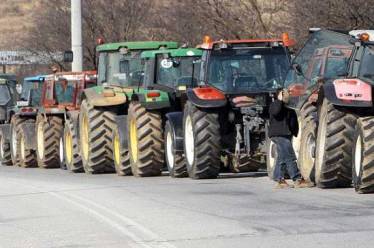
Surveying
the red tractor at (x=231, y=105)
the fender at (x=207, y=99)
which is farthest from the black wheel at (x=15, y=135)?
the fender at (x=207, y=99)

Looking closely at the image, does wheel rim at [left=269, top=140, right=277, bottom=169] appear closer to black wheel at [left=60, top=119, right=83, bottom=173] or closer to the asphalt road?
the asphalt road

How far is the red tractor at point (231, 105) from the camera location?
1752 centimetres

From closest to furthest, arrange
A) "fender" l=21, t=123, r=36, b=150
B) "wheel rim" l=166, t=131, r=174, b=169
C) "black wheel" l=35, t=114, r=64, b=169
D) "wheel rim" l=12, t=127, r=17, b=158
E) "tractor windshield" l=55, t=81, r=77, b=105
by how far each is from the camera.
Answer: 1. "wheel rim" l=166, t=131, r=174, b=169
2. "black wheel" l=35, t=114, r=64, b=169
3. "tractor windshield" l=55, t=81, r=77, b=105
4. "fender" l=21, t=123, r=36, b=150
5. "wheel rim" l=12, t=127, r=17, b=158

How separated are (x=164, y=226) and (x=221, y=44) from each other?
23.2ft

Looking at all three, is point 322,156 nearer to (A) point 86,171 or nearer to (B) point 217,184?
(B) point 217,184

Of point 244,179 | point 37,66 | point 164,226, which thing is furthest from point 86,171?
point 37,66

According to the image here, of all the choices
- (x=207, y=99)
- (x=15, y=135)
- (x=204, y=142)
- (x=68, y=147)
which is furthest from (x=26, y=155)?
(x=207, y=99)

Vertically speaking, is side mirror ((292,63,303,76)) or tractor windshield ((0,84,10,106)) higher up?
side mirror ((292,63,303,76))

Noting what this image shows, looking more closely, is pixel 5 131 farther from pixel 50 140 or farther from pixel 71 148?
pixel 71 148

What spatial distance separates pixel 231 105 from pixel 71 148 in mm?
7238

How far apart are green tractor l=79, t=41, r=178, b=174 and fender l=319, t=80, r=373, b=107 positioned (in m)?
6.86

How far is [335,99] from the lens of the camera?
14133 mm

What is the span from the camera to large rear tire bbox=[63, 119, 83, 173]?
23.5m

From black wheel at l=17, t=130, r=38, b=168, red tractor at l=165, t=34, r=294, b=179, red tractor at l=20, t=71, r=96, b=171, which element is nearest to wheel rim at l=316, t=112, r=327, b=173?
red tractor at l=165, t=34, r=294, b=179
